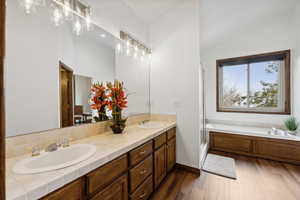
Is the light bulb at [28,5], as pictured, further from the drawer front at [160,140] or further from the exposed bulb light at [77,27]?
the drawer front at [160,140]

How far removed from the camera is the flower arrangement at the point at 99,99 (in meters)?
1.58

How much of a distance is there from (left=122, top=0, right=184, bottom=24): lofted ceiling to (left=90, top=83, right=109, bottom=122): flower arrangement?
151 cm

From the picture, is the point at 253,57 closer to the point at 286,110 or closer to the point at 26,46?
the point at 286,110

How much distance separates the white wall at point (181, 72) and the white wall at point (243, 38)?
59cm

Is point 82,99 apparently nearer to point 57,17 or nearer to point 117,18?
point 57,17

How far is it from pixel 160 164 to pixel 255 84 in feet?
10.9

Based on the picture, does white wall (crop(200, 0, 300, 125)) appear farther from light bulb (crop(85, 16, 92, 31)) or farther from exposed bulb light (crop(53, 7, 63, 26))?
exposed bulb light (crop(53, 7, 63, 26))

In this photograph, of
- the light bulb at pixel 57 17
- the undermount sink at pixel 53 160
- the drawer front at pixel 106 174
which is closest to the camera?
the undermount sink at pixel 53 160

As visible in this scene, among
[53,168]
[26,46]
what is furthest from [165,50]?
[53,168]

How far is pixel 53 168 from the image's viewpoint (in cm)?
78

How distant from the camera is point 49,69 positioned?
3.97ft

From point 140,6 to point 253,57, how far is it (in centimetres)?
301

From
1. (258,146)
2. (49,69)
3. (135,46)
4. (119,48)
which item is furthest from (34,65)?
(258,146)

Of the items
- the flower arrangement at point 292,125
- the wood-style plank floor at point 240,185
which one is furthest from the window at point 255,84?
the wood-style plank floor at point 240,185
